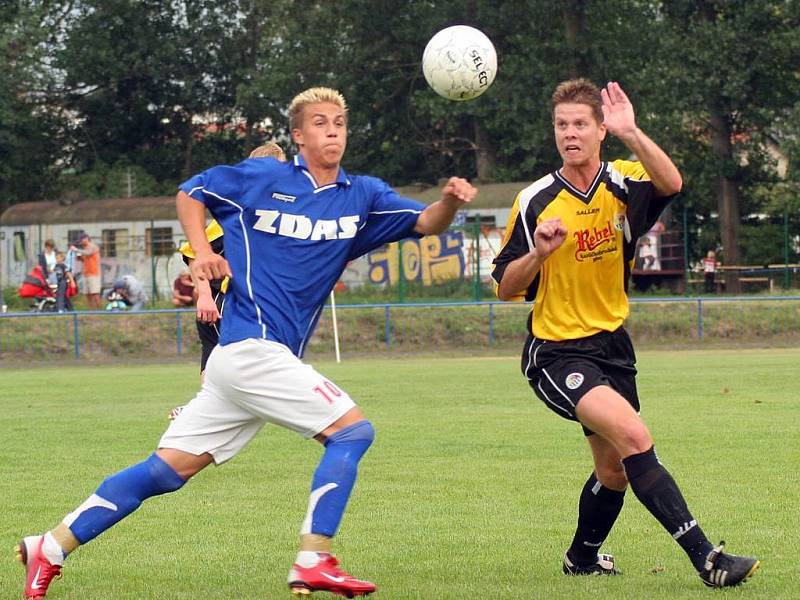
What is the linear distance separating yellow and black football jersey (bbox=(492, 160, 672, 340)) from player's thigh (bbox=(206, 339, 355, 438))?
1.14 metres

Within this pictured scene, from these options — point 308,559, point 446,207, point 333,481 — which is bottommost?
point 308,559

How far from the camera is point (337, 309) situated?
99.7ft

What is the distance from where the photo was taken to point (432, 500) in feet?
29.5

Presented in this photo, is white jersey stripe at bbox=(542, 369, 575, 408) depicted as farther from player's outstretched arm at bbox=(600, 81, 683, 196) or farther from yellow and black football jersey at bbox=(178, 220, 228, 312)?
yellow and black football jersey at bbox=(178, 220, 228, 312)

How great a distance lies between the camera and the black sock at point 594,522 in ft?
21.9

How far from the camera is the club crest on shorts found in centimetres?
636

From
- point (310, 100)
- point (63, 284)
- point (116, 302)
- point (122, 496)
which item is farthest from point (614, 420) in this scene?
point (116, 302)

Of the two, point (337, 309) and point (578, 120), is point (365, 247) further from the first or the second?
point (337, 309)

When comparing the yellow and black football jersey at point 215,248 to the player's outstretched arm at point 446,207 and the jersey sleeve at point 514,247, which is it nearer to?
the jersey sleeve at point 514,247

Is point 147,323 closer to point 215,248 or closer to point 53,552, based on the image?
point 215,248

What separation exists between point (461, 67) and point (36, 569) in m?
5.29

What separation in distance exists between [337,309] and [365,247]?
79.0ft

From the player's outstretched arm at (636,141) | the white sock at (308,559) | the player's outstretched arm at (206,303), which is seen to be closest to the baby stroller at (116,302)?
the player's outstretched arm at (206,303)

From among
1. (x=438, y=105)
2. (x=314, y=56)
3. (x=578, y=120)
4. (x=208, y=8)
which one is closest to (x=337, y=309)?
(x=438, y=105)
